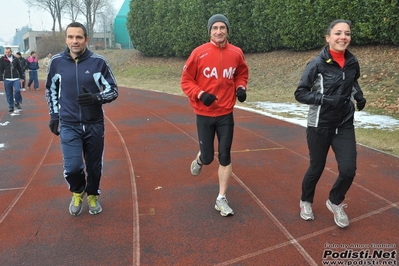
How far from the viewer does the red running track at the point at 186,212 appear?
10.4 feet

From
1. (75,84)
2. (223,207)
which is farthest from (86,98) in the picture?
(223,207)

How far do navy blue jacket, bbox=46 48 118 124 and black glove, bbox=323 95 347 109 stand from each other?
6.57 ft

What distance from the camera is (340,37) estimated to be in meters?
3.33

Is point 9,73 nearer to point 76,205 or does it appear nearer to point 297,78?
point 76,205

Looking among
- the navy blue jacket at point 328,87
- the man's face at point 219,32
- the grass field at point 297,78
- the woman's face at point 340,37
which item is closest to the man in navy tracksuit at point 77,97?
the man's face at point 219,32

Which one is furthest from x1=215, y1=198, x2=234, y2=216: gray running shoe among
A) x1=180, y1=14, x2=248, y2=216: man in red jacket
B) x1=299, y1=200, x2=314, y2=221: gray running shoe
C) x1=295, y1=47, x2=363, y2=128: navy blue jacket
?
x1=295, y1=47, x2=363, y2=128: navy blue jacket

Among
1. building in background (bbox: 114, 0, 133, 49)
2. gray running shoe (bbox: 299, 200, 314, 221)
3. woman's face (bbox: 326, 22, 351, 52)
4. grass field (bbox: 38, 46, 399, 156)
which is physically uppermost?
building in background (bbox: 114, 0, 133, 49)

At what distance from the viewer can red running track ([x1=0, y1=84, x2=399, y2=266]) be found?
316cm

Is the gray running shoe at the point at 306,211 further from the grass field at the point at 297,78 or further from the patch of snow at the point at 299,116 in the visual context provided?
the patch of snow at the point at 299,116

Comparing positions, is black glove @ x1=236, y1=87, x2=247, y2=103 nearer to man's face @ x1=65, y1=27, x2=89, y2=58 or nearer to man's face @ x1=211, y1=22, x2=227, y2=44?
man's face @ x1=211, y1=22, x2=227, y2=44

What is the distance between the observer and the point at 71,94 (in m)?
3.64

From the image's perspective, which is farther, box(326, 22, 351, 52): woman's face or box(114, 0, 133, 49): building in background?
box(114, 0, 133, 49): building in background

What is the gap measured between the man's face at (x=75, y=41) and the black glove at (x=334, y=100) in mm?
2302

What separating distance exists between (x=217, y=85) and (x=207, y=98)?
0.88ft
